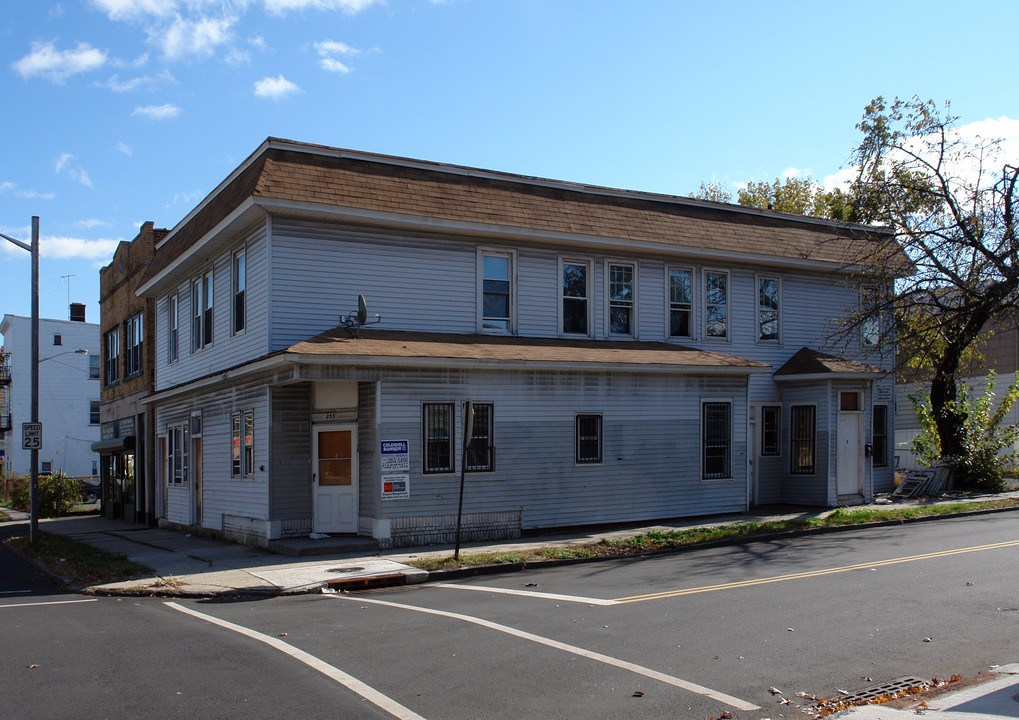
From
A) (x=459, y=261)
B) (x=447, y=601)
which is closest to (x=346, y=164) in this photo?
(x=459, y=261)

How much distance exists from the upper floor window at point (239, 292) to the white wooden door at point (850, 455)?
1460 centimetres

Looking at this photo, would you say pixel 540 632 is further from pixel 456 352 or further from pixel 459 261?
pixel 459 261

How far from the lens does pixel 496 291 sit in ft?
63.5

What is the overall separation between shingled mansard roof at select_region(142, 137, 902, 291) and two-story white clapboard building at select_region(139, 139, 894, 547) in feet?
0.21

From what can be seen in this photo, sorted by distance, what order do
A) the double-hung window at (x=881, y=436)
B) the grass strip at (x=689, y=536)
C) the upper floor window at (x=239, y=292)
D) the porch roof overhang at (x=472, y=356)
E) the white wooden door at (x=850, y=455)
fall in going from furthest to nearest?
the double-hung window at (x=881, y=436)
the white wooden door at (x=850, y=455)
the upper floor window at (x=239, y=292)
the porch roof overhang at (x=472, y=356)
the grass strip at (x=689, y=536)

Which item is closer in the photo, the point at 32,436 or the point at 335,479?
the point at 335,479

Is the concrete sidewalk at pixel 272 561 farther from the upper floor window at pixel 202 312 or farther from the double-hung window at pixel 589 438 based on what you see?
the upper floor window at pixel 202 312

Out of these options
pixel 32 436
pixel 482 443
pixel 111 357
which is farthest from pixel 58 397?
pixel 482 443

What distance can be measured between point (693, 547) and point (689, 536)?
518 millimetres

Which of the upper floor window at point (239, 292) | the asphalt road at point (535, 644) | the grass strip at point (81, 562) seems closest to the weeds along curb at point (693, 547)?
the asphalt road at point (535, 644)

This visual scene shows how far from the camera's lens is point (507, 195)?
19.7 meters

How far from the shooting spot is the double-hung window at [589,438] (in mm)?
18578

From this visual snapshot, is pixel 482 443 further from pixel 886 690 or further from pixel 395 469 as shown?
pixel 886 690

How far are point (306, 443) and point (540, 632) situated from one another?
9663 mm
